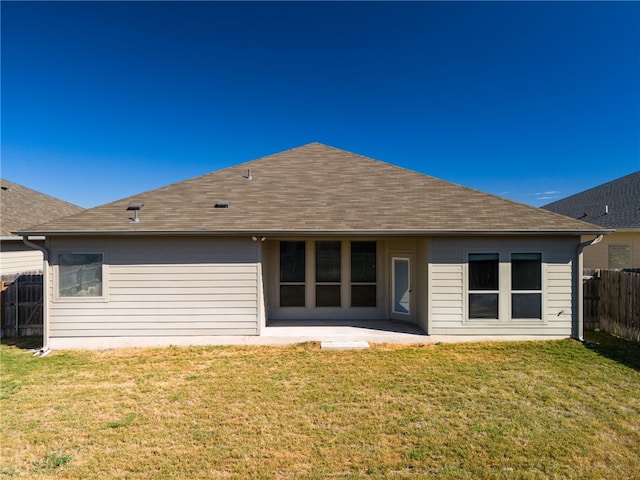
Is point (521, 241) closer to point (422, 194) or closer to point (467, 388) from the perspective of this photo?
point (422, 194)

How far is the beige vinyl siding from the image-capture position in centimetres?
700

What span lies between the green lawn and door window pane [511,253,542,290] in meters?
1.60

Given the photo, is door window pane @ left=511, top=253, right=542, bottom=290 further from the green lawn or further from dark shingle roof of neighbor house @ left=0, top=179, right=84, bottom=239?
dark shingle roof of neighbor house @ left=0, top=179, right=84, bottom=239

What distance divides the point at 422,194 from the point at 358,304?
3679 millimetres

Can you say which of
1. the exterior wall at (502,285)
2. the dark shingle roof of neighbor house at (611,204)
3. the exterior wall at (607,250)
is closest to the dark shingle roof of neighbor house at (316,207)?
the exterior wall at (502,285)

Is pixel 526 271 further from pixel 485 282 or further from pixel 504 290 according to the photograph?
pixel 485 282

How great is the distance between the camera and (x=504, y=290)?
7.05 meters

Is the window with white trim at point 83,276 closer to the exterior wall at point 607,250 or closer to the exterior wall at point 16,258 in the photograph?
the exterior wall at point 16,258

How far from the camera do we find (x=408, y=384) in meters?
4.66

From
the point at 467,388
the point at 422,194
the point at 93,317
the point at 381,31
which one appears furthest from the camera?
the point at 381,31

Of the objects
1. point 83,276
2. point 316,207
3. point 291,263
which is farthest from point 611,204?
point 83,276

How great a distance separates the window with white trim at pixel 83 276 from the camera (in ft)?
22.9

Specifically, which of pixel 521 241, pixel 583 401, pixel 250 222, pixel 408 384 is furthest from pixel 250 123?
pixel 583 401

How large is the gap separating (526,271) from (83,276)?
10.6 meters
